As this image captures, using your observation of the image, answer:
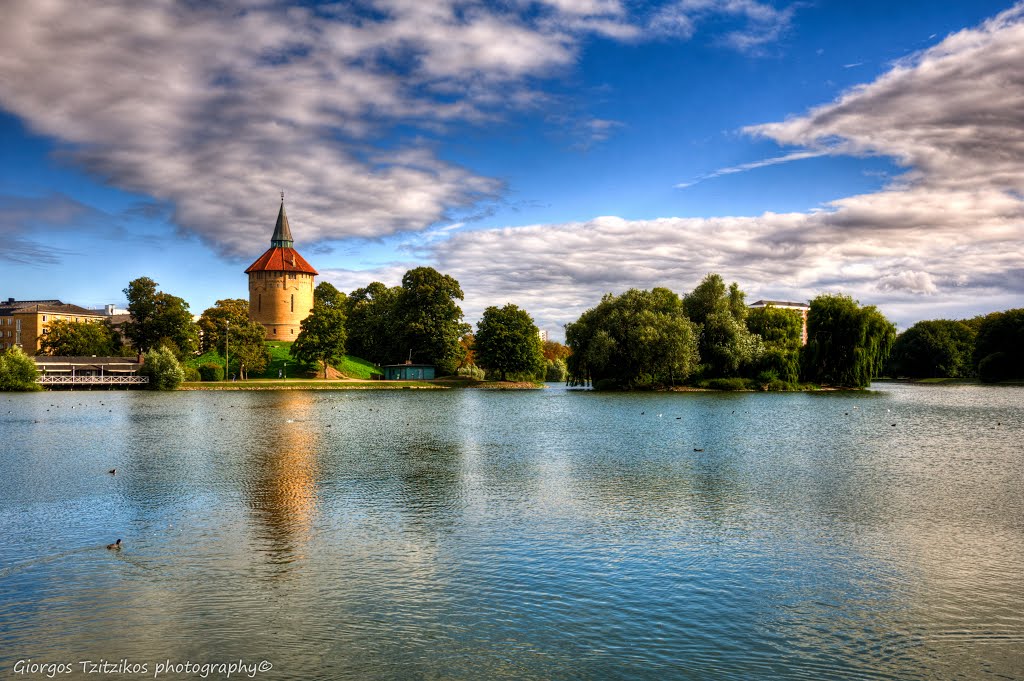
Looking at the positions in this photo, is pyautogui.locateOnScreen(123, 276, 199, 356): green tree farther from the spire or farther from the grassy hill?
the spire

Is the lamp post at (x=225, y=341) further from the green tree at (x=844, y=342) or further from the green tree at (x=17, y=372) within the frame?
the green tree at (x=844, y=342)

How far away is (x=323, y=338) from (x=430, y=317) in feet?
56.8

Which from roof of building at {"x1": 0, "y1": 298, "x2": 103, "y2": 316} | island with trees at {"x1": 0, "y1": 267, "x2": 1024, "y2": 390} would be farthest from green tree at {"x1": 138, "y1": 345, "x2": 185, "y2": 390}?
roof of building at {"x1": 0, "y1": 298, "x2": 103, "y2": 316}

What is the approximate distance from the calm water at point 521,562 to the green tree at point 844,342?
2300 inches

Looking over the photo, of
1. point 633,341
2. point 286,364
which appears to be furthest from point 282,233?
point 633,341

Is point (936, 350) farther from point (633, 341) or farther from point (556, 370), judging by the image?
point (633, 341)

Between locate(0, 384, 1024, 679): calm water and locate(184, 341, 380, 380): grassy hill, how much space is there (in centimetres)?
8132

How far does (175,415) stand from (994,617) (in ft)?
167

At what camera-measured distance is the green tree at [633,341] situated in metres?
81.7

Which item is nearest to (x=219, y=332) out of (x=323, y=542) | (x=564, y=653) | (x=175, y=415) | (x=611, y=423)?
(x=175, y=415)

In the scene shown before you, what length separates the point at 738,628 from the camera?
10.4 metres

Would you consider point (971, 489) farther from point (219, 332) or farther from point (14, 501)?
point (219, 332)

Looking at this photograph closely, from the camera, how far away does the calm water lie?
9625 millimetres

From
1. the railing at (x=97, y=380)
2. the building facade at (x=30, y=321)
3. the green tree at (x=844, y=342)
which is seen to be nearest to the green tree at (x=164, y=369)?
the railing at (x=97, y=380)
